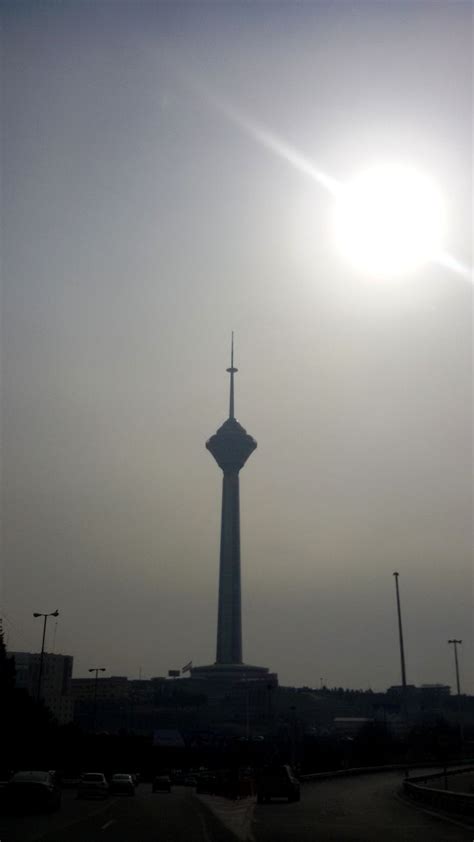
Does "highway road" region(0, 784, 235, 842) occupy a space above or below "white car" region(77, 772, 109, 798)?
below

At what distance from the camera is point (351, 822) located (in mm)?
28531

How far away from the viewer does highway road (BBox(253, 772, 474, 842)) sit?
23.0 metres

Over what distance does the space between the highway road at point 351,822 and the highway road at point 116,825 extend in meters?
1.77

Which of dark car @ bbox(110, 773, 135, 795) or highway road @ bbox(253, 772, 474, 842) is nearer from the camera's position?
highway road @ bbox(253, 772, 474, 842)

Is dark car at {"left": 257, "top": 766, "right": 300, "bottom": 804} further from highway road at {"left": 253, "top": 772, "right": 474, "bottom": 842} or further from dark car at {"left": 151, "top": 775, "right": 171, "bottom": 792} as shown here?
dark car at {"left": 151, "top": 775, "right": 171, "bottom": 792}

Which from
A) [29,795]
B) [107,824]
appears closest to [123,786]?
[29,795]

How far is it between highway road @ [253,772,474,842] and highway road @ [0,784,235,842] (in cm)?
177

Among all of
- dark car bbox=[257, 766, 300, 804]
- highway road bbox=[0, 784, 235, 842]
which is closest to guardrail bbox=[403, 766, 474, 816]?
dark car bbox=[257, 766, 300, 804]

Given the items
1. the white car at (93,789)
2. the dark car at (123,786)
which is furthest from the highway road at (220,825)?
the dark car at (123,786)

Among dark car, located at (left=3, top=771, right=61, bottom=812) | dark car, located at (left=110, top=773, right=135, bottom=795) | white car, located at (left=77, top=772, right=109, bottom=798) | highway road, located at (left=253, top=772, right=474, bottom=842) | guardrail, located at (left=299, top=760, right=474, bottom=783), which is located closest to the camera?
highway road, located at (left=253, top=772, right=474, bottom=842)

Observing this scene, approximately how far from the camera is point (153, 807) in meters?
35.3

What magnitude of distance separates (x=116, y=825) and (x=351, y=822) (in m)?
7.81

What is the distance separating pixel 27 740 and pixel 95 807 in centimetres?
3348

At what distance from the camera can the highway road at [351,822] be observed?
23016 millimetres
